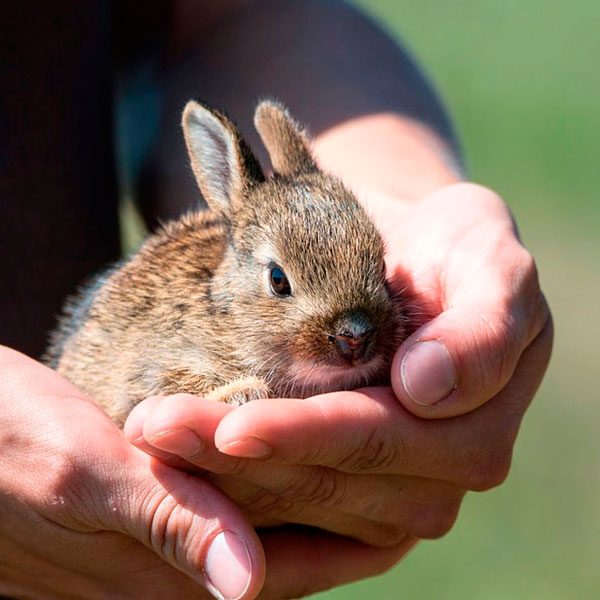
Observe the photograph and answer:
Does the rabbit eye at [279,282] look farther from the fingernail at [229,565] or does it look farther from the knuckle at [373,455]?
the fingernail at [229,565]

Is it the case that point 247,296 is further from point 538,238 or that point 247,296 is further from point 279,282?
point 538,238

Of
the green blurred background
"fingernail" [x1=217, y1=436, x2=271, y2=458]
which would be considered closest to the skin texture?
"fingernail" [x1=217, y1=436, x2=271, y2=458]

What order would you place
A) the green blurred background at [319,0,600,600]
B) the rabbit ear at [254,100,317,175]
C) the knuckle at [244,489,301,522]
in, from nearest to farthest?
the knuckle at [244,489,301,522] < the rabbit ear at [254,100,317,175] < the green blurred background at [319,0,600,600]

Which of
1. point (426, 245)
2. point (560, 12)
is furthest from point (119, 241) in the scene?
point (560, 12)

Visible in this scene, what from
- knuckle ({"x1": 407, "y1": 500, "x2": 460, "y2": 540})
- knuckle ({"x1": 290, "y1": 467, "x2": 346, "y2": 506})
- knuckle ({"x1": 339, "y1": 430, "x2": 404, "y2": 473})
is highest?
knuckle ({"x1": 339, "y1": 430, "x2": 404, "y2": 473})

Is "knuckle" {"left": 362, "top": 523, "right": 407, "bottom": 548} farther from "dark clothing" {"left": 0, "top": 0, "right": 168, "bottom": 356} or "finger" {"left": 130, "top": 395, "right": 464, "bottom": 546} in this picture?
"dark clothing" {"left": 0, "top": 0, "right": 168, "bottom": 356}

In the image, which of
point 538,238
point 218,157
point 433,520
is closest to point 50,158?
point 218,157
